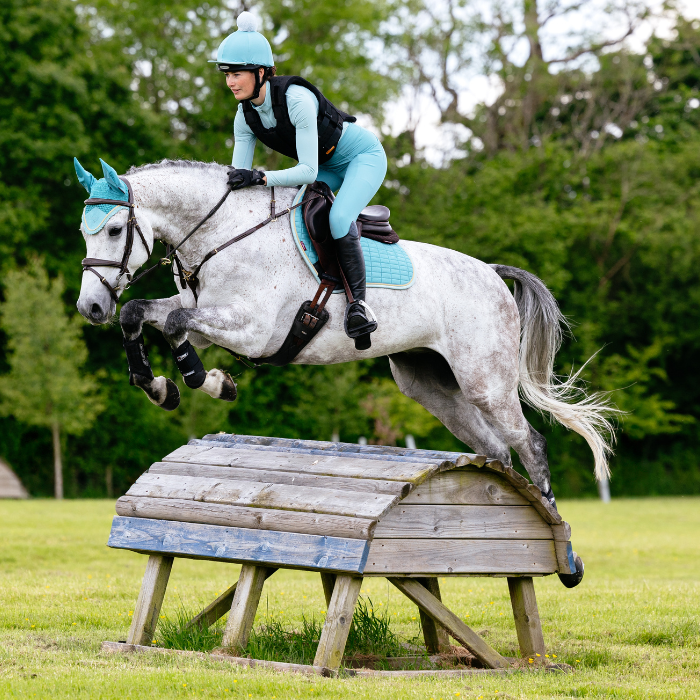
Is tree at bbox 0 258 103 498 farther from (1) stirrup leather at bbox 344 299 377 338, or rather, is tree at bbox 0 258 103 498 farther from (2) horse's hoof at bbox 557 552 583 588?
(1) stirrup leather at bbox 344 299 377 338

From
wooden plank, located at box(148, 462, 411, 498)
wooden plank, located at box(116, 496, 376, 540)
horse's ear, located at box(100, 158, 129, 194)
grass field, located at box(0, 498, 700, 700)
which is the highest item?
horse's ear, located at box(100, 158, 129, 194)

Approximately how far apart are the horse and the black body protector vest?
274 millimetres

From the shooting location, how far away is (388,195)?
26.6 m

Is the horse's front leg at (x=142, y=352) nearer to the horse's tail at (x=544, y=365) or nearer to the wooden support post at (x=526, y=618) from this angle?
the wooden support post at (x=526, y=618)

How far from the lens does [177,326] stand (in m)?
4.48

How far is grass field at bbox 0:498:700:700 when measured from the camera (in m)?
4.05

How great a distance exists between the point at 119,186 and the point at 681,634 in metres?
4.41

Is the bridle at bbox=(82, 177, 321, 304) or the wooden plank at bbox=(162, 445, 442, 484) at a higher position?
the bridle at bbox=(82, 177, 321, 304)

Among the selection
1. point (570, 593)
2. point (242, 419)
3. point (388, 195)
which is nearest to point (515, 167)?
point (388, 195)

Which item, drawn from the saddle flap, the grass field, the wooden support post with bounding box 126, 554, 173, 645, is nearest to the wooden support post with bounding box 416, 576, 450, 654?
the grass field

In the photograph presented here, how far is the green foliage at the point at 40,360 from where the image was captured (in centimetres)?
1872

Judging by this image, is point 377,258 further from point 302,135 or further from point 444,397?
point 444,397

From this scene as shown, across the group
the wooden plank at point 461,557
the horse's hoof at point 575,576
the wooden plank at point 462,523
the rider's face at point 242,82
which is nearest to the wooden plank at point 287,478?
the wooden plank at point 462,523

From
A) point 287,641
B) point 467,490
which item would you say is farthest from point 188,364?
point 287,641
